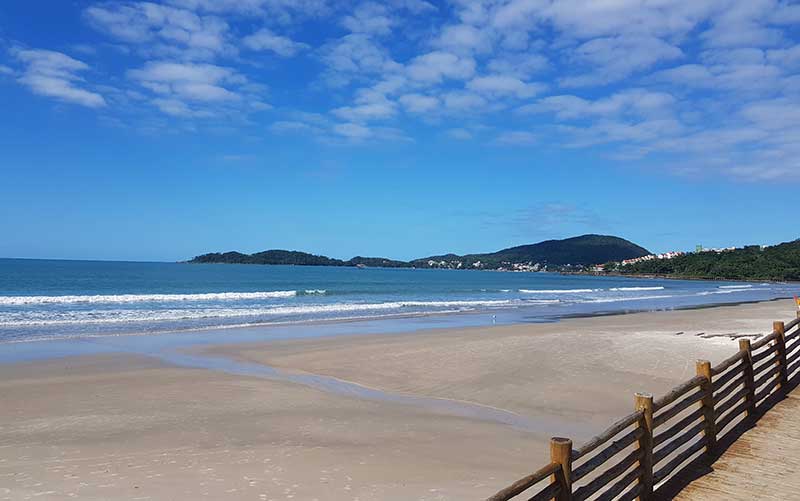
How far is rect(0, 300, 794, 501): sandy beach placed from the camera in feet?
22.4

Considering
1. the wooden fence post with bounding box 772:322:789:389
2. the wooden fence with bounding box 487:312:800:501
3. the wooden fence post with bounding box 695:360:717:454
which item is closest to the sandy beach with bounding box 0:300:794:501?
the wooden fence with bounding box 487:312:800:501

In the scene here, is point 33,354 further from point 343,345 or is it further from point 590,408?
point 590,408

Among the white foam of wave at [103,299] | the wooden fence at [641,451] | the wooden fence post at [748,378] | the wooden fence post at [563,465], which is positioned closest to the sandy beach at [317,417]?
the wooden fence at [641,451]

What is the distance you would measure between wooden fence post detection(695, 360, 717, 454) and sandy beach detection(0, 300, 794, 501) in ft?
6.95

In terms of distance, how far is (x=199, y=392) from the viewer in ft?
38.5

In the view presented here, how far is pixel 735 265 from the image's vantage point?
14812 cm

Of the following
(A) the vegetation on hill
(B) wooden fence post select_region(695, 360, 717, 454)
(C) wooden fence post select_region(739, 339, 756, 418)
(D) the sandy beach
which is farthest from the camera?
(A) the vegetation on hill

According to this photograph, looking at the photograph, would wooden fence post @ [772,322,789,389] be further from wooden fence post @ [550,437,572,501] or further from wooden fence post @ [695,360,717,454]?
wooden fence post @ [550,437,572,501]

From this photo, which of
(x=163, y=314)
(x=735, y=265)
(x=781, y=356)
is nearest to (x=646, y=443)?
(x=781, y=356)

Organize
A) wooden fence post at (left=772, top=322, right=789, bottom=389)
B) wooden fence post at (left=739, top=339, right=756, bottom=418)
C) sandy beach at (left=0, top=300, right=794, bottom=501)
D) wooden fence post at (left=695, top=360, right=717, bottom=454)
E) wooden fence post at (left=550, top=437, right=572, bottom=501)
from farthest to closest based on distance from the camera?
wooden fence post at (left=772, top=322, right=789, bottom=389) < wooden fence post at (left=739, top=339, right=756, bottom=418) < wooden fence post at (left=695, top=360, right=717, bottom=454) < sandy beach at (left=0, top=300, right=794, bottom=501) < wooden fence post at (left=550, top=437, right=572, bottom=501)

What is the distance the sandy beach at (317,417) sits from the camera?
6.82 m

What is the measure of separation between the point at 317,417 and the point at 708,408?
6122 millimetres

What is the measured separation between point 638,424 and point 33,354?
17093 millimetres

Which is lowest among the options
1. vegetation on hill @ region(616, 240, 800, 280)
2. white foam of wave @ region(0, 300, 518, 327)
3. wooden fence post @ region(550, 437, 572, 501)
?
white foam of wave @ region(0, 300, 518, 327)
